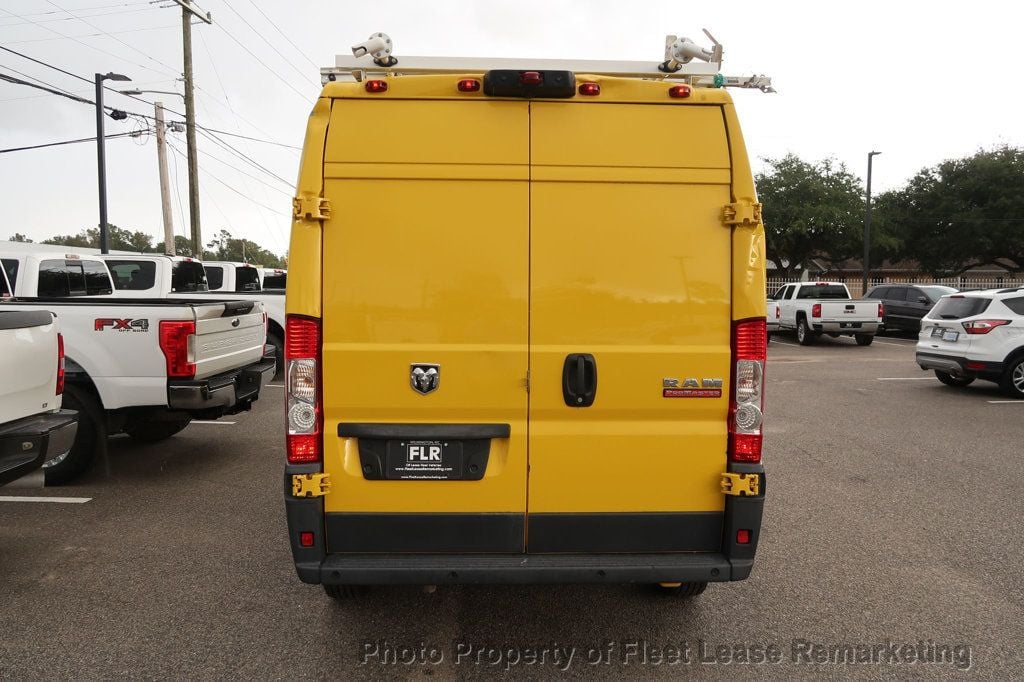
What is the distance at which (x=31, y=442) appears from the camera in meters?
4.10

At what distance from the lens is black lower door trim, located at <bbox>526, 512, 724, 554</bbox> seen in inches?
124

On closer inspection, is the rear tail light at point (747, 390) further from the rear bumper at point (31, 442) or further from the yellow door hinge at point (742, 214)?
the rear bumper at point (31, 442)

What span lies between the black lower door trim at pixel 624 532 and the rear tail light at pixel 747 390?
33cm

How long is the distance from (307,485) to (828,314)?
1854 cm

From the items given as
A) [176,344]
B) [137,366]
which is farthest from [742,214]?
[137,366]

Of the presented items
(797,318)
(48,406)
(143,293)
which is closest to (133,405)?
(48,406)

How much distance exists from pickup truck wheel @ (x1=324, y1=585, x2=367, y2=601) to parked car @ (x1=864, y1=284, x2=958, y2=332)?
20103 millimetres

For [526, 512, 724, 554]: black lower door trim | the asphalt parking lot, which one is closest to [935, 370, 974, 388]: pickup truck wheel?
the asphalt parking lot

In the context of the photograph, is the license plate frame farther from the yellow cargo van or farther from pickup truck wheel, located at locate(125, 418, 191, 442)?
pickup truck wheel, located at locate(125, 418, 191, 442)

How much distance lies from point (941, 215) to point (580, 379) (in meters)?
43.4

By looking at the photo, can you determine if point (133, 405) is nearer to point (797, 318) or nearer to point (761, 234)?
point (761, 234)

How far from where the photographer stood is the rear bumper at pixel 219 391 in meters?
5.78

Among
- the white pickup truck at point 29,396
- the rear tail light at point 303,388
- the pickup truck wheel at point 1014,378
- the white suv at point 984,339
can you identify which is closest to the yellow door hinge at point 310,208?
the rear tail light at point 303,388

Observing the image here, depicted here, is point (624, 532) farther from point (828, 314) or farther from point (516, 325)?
point (828, 314)
